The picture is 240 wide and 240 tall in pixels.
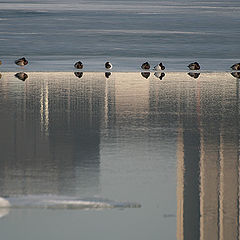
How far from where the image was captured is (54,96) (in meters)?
19.8

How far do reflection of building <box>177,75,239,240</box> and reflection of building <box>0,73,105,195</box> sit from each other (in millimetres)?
1192

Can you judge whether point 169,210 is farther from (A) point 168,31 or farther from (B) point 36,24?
(B) point 36,24

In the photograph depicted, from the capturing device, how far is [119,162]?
1258 centimetres

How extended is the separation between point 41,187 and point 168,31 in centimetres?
4103

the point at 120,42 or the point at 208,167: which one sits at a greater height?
the point at 120,42

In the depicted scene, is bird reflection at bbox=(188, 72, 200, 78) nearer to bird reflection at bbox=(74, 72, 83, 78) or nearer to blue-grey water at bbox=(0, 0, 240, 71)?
blue-grey water at bbox=(0, 0, 240, 71)

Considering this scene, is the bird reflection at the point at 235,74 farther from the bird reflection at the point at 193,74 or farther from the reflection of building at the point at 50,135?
the reflection of building at the point at 50,135

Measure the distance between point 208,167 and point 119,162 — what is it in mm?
1188

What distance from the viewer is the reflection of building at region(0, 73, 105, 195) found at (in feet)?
37.2

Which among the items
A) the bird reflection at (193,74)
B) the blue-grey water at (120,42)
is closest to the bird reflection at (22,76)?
the blue-grey water at (120,42)

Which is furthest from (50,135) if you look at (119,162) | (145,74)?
(145,74)

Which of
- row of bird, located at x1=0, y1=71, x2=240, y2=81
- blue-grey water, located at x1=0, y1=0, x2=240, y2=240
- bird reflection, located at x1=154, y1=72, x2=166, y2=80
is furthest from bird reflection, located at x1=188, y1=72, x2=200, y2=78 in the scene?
bird reflection, located at x1=154, y1=72, x2=166, y2=80

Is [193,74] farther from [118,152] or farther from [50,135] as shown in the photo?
[118,152]

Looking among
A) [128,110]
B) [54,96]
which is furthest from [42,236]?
[54,96]
